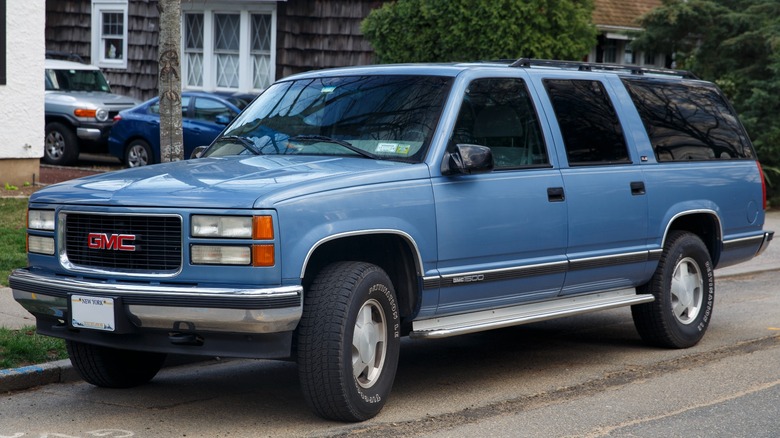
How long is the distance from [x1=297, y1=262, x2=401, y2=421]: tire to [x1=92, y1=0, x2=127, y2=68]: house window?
20805 mm

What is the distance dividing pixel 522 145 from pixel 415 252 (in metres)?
1.31

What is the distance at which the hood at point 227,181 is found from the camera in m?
5.73

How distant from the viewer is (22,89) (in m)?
15.8

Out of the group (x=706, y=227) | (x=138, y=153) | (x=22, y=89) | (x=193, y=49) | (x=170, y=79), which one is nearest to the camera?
(x=706, y=227)

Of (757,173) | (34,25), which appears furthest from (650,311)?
(34,25)

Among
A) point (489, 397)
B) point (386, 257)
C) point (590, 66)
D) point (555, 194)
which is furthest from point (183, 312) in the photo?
point (590, 66)

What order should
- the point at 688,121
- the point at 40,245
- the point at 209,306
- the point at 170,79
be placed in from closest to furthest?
the point at 209,306
the point at 40,245
the point at 688,121
the point at 170,79

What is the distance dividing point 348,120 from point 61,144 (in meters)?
14.5

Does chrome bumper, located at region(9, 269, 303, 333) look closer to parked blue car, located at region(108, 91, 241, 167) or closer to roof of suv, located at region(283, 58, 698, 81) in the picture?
roof of suv, located at region(283, 58, 698, 81)

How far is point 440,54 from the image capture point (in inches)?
742

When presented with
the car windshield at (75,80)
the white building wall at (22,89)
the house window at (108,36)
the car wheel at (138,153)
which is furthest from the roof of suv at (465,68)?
the house window at (108,36)

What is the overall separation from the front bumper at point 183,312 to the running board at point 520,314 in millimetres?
1080

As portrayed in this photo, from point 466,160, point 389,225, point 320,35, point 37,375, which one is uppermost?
point 320,35

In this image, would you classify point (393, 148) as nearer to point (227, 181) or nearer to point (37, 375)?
point (227, 181)
